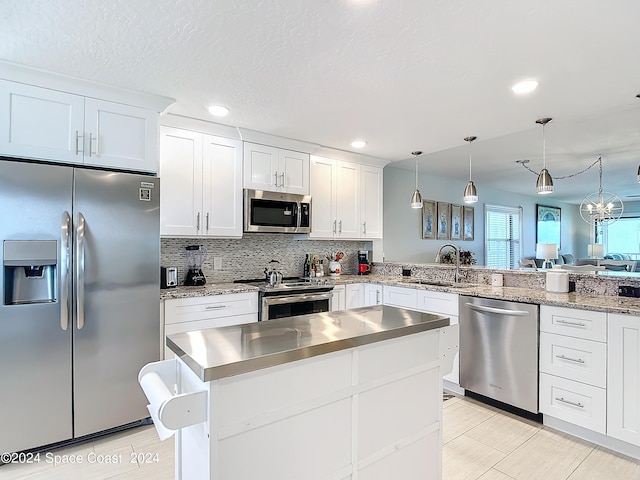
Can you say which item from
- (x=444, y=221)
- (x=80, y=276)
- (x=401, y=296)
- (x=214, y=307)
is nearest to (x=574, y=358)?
(x=401, y=296)

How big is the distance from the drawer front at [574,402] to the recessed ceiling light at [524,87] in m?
1.98

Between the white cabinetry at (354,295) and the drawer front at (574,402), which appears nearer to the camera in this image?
the drawer front at (574,402)

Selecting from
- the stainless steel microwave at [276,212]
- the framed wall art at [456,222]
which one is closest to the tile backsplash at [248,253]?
the stainless steel microwave at [276,212]

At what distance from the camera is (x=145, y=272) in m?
2.50

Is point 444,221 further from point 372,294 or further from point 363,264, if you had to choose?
point 372,294

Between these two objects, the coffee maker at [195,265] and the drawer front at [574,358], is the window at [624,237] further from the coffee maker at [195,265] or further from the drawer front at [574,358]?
the coffee maker at [195,265]

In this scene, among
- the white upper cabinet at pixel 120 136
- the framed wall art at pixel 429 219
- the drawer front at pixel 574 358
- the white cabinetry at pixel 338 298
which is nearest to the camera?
the drawer front at pixel 574 358

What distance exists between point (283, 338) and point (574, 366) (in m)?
2.21

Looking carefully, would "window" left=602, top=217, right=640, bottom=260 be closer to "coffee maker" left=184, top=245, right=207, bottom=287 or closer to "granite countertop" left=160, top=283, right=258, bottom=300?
"granite countertop" left=160, top=283, right=258, bottom=300

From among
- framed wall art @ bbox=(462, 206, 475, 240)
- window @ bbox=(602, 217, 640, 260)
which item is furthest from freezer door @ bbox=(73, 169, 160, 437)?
window @ bbox=(602, 217, 640, 260)

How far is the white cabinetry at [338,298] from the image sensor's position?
377cm

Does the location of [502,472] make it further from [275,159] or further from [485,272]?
[275,159]

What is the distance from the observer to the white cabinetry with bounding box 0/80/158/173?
2174mm

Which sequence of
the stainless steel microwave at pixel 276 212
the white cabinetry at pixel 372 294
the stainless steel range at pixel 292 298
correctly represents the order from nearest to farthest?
the stainless steel range at pixel 292 298
the stainless steel microwave at pixel 276 212
the white cabinetry at pixel 372 294
